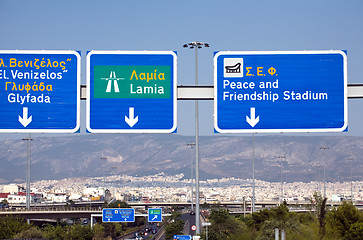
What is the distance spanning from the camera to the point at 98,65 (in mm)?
18516

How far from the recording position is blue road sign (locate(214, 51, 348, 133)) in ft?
60.5

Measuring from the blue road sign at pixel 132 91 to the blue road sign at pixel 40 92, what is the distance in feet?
1.71

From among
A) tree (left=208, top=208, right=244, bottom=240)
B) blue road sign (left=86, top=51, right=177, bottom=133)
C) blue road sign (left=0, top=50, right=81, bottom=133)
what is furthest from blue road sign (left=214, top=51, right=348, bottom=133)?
tree (left=208, top=208, right=244, bottom=240)

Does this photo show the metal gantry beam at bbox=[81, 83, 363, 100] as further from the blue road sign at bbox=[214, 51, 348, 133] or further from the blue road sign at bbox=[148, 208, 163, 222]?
the blue road sign at bbox=[148, 208, 163, 222]

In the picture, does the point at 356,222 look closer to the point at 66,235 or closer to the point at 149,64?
the point at 149,64

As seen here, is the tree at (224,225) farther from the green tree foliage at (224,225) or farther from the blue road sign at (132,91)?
the blue road sign at (132,91)

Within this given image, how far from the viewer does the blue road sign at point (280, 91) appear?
1845cm

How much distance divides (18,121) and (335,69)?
9.88 metres

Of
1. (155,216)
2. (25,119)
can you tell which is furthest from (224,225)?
(25,119)

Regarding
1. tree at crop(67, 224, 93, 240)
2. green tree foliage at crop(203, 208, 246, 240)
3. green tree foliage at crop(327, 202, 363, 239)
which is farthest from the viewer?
tree at crop(67, 224, 93, 240)

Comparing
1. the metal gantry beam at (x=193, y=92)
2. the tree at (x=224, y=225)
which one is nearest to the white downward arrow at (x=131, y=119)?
the metal gantry beam at (x=193, y=92)

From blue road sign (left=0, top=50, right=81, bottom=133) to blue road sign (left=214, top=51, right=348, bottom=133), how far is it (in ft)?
14.4

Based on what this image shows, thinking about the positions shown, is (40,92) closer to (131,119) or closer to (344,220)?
(131,119)

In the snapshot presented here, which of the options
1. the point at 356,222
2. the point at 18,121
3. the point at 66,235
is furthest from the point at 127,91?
the point at 66,235
